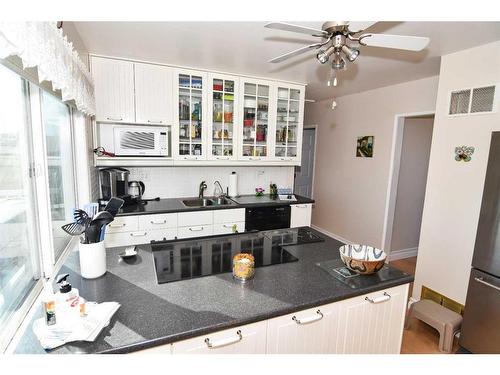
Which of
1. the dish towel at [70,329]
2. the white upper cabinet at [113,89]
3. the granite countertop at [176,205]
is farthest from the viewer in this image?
the granite countertop at [176,205]

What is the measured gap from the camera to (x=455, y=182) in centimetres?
228

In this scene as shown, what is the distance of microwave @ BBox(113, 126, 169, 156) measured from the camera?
268 cm

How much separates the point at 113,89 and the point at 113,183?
0.91m

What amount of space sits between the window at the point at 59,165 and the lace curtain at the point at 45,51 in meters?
0.25

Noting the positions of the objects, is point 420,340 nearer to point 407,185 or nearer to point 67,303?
point 407,185

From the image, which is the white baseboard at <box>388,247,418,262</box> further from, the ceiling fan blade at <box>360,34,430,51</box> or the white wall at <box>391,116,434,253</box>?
the ceiling fan blade at <box>360,34,430,51</box>

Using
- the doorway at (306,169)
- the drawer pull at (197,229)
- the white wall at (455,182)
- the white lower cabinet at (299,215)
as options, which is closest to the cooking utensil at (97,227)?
the drawer pull at (197,229)

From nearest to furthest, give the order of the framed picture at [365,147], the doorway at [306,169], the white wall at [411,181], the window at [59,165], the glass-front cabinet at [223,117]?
the window at [59,165] < the glass-front cabinet at [223,117] < the white wall at [411,181] < the framed picture at [365,147] < the doorway at [306,169]

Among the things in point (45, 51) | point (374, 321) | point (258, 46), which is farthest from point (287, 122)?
point (45, 51)

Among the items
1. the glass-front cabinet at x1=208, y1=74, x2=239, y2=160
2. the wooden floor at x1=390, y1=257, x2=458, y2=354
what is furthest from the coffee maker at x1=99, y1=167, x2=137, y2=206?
the wooden floor at x1=390, y1=257, x2=458, y2=354

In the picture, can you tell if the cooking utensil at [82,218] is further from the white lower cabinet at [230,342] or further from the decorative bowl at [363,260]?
the decorative bowl at [363,260]

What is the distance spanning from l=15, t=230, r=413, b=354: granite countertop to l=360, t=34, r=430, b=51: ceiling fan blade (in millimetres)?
1236

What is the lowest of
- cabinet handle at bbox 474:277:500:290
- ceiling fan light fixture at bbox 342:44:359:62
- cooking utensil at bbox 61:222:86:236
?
cabinet handle at bbox 474:277:500:290

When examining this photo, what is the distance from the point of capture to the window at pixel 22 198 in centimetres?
105
